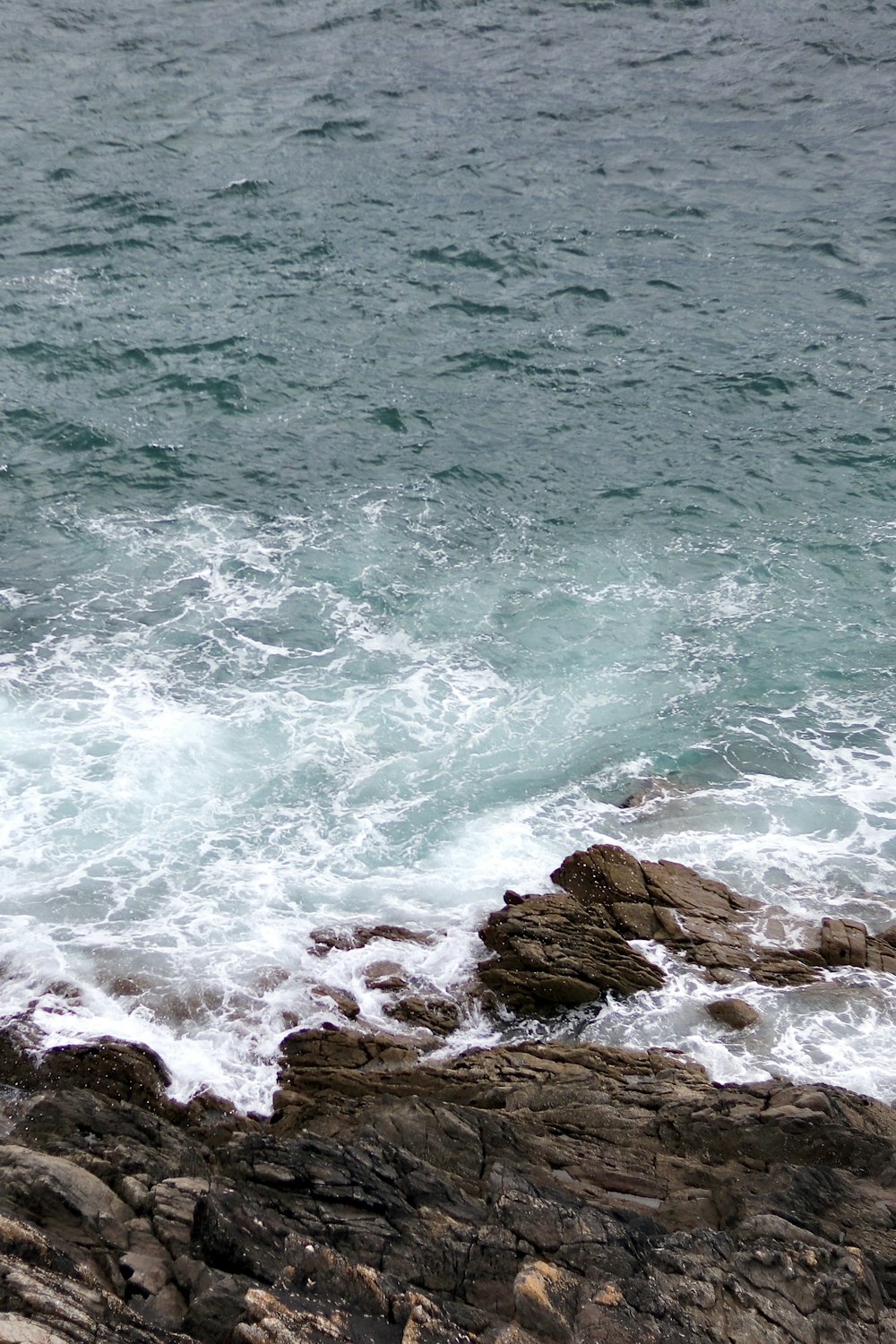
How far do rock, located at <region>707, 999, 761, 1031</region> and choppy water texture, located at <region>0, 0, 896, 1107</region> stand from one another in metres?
0.22

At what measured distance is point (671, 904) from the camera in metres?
19.7

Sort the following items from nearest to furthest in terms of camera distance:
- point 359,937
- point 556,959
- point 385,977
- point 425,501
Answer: point 556,959, point 385,977, point 359,937, point 425,501

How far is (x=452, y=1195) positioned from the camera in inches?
524

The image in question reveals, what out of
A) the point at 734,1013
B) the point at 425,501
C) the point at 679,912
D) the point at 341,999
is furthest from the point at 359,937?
the point at 425,501

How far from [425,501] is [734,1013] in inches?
644

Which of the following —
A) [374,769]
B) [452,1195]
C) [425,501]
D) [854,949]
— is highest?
[425,501]

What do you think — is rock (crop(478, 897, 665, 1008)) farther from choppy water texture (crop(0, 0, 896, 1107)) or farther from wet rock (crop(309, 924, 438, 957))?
wet rock (crop(309, 924, 438, 957))

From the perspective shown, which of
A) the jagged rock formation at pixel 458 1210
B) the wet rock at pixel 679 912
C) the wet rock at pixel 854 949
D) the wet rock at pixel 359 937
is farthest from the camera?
the wet rock at pixel 359 937

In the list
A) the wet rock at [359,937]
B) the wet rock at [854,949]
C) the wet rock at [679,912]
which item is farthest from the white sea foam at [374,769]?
the wet rock at [854,949]

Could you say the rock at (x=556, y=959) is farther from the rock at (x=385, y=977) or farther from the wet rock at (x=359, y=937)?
the rock at (x=385, y=977)

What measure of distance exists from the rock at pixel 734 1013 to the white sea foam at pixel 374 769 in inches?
12.8

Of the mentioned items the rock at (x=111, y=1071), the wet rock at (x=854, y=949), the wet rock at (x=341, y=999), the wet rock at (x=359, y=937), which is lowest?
the wet rock at (x=854, y=949)

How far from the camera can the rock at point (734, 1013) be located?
1789cm

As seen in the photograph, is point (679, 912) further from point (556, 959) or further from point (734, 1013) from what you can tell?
point (556, 959)
